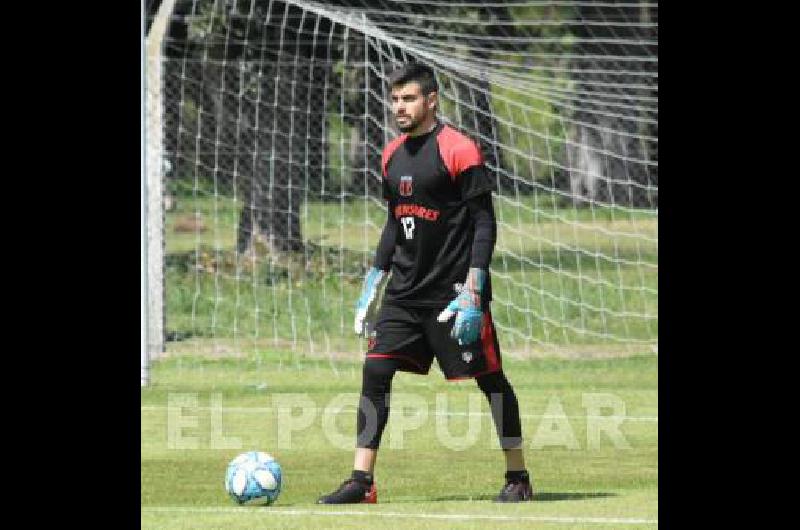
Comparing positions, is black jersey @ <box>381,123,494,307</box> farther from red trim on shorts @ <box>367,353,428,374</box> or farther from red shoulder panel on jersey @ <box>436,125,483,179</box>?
red trim on shorts @ <box>367,353,428,374</box>

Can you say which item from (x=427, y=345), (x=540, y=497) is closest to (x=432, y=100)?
(x=427, y=345)

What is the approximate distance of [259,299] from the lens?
22.4 m

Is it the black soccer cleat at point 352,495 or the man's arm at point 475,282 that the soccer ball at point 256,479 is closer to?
the black soccer cleat at point 352,495

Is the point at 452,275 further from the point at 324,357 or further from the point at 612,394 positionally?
→ the point at 324,357

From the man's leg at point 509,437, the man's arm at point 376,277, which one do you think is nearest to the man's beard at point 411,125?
the man's arm at point 376,277

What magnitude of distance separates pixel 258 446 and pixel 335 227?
14653 mm

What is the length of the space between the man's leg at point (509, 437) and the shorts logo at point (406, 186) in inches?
41.6

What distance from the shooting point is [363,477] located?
945cm

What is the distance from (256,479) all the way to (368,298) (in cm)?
120

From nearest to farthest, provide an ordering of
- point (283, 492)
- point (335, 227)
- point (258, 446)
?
point (283, 492) < point (258, 446) < point (335, 227)

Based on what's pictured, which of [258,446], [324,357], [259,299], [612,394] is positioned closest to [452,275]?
[258,446]

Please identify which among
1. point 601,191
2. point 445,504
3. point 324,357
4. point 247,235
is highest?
point 601,191

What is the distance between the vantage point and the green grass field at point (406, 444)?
9.12 m

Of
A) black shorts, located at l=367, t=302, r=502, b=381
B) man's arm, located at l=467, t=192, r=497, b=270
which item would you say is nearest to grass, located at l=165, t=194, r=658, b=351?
black shorts, located at l=367, t=302, r=502, b=381
